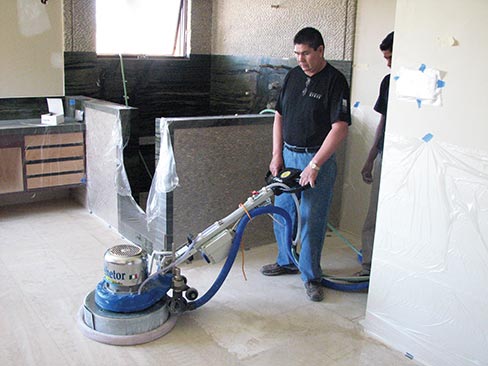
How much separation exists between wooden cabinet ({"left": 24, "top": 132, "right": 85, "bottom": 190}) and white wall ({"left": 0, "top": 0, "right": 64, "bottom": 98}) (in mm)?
544

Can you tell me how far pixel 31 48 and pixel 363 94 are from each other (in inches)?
106

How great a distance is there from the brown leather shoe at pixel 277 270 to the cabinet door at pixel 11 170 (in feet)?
6.85

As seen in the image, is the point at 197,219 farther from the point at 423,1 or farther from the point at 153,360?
the point at 423,1

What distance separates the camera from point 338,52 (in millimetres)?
4332

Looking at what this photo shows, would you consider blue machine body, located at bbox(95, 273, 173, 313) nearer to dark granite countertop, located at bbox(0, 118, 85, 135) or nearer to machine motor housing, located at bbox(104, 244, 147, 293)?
machine motor housing, located at bbox(104, 244, 147, 293)

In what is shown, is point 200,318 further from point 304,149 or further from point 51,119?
point 51,119

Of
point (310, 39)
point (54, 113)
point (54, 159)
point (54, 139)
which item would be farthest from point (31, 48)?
point (310, 39)

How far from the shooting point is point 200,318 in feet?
9.86

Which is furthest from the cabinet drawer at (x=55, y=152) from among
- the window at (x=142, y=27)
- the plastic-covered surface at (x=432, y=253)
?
the plastic-covered surface at (x=432, y=253)

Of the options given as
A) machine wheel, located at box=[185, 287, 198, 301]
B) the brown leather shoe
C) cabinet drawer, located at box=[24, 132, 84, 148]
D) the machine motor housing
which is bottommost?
the brown leather shoe

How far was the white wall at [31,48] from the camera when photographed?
4.56m

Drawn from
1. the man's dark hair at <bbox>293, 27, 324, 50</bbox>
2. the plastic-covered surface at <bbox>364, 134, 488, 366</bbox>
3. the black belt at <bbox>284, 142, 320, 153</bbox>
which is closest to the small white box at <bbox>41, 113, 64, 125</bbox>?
the black belt at <bbox>284, 142, 320, 153</bbox>

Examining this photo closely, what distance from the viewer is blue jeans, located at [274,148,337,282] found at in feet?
10.6

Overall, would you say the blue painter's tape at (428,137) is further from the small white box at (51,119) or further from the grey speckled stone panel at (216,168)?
the small white box at (51,119)
